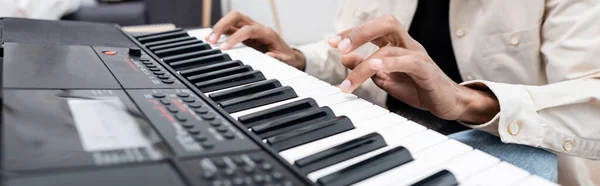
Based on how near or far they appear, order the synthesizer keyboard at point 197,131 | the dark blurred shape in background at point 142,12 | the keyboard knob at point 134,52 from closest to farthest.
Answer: the synthesizer keyboard at point 197,131, the keyboard knob at point 134,52, the dark blurred shape in background at point 142,12

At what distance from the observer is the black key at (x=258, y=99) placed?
0.66 metres

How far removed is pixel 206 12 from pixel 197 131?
2.21 meters

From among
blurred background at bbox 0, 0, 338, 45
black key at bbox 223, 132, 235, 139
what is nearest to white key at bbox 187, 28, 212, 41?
black key at bbox 223, 132, 235, 139

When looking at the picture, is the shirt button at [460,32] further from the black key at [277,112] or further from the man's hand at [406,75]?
the black key at [277,112]

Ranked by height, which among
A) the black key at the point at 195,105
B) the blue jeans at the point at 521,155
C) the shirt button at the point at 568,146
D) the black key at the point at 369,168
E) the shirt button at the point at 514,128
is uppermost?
the black key at the point at 195,105

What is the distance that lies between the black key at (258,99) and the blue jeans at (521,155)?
330mm

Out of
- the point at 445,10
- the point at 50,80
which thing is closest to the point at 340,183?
the point at 50,80

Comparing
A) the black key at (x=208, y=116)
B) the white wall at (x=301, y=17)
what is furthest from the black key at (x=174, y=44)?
the white wall at (x=301, y=17)

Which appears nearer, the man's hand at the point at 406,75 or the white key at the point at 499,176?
the white key at the point at 499,176

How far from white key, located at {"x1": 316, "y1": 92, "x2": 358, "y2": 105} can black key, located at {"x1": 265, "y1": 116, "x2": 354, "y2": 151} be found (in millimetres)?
66

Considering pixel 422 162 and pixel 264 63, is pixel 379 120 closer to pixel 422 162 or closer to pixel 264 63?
pixel 422 162

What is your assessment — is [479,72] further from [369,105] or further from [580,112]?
[369,105]

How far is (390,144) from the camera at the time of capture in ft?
1.91

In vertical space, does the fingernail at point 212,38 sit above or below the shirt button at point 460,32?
below
